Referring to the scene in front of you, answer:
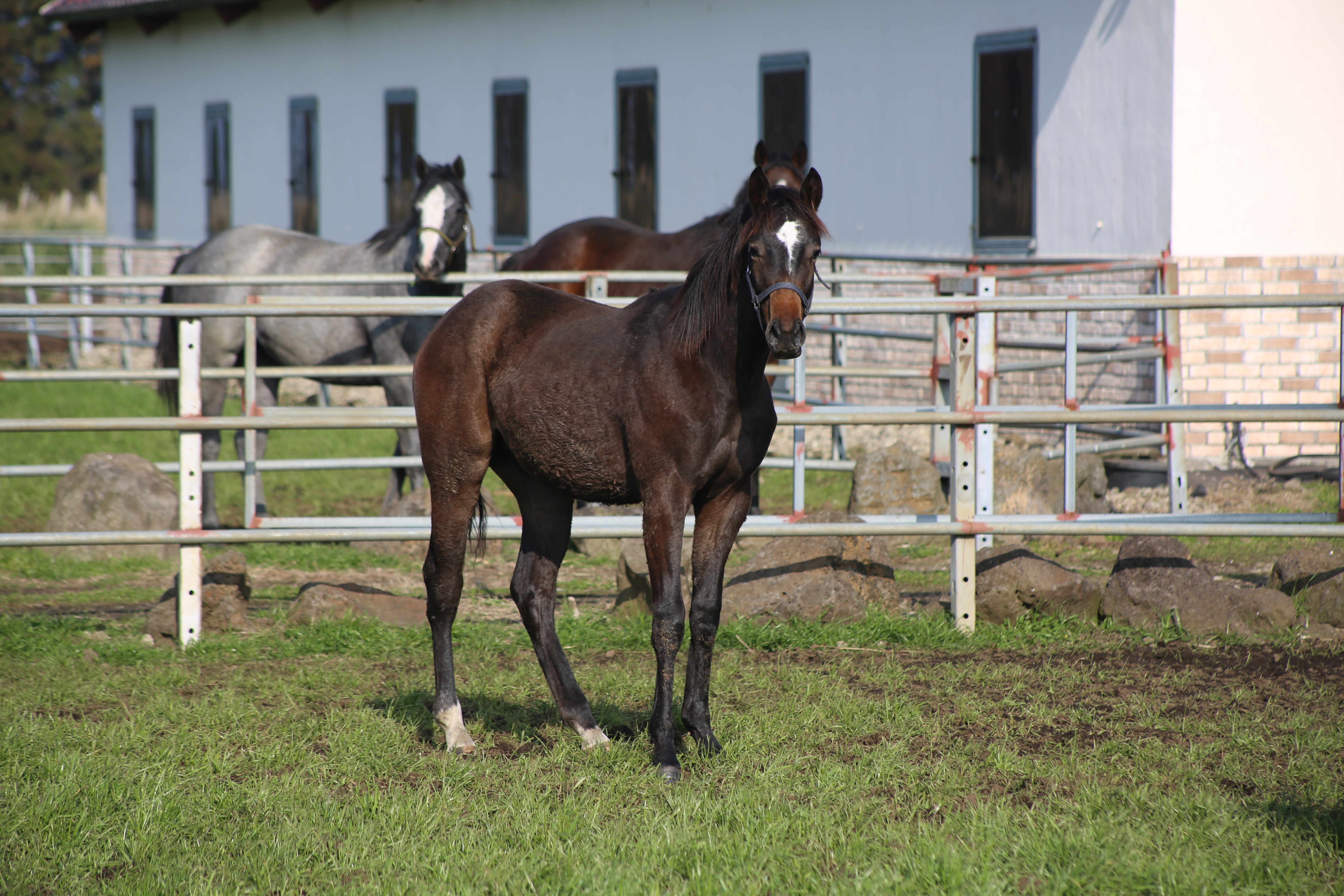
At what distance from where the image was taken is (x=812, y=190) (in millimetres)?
4008

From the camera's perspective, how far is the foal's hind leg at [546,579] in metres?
4.39

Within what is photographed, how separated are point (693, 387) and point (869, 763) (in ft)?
4.34

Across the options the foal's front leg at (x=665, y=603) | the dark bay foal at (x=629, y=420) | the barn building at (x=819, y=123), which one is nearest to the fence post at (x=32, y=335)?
the barn building at (x=819, y=123)

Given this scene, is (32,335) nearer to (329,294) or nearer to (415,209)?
(329,294)

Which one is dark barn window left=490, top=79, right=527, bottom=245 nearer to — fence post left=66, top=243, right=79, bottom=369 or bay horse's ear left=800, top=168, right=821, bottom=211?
fence post left=66, top=243, right=79, bottom=369

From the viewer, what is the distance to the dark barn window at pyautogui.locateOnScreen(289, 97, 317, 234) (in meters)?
20.0

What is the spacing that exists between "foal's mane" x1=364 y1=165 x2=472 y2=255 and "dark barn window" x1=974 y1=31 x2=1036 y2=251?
579 cm

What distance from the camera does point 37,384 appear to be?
52.3ft

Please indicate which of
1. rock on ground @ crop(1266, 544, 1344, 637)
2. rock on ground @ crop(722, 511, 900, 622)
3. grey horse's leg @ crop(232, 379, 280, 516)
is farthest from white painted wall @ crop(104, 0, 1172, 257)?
grey horse's leg @ crop(232, 379, 280, 516)

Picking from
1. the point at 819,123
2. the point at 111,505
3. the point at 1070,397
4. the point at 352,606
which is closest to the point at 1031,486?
the point at 1070,397

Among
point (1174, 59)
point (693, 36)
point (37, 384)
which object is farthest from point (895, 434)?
point (37, 384)

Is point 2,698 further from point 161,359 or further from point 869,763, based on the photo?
point 161,359

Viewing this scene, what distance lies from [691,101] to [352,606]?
10.4m

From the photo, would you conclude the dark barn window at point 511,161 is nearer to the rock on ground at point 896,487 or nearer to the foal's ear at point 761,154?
the foal's ear at point 761,154
